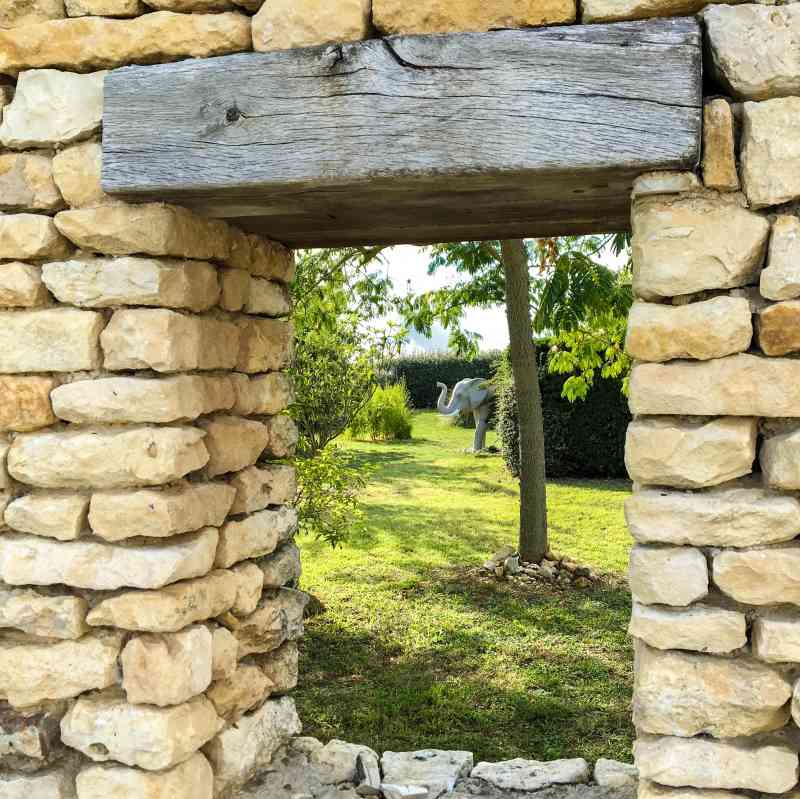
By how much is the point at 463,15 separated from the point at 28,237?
117cm

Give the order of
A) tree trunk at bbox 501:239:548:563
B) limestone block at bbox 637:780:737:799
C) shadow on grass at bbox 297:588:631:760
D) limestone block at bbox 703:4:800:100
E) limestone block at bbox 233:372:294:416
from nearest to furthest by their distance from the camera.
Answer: limestone block at bbox 703:4:800:100, limestone block at bbox 637:780:737:799, limestone block at bbox 233:372:294:416, shadow on grass at bbox 297:588:631:760, tree trunk at bbox 501:239:548:563

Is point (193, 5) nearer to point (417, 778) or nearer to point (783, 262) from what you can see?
point (783, 262)

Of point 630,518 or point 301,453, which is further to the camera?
point 301,453

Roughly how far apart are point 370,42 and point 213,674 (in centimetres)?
166

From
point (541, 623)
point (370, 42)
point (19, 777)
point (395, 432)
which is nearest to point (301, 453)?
point (541, 623)

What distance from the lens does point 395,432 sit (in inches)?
582

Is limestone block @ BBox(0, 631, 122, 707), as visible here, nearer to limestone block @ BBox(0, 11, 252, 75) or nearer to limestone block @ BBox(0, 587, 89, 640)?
limestone block @ BBox(0, 587, 89, 640)

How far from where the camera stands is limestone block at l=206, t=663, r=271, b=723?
7.64ft

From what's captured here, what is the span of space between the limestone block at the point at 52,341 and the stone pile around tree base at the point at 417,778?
130 centimetres

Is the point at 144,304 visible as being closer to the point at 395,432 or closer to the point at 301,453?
the point at 301,453

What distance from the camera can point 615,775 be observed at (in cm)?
249

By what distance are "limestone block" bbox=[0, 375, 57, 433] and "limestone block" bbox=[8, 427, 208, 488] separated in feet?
0.12

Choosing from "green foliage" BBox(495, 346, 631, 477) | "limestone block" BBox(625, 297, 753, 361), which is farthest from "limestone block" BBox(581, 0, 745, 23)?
"green foliage" BBox(495, 346, 631, 477)

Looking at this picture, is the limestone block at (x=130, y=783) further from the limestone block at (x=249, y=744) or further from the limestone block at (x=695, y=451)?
the limestone block at (x=695, y=451)
